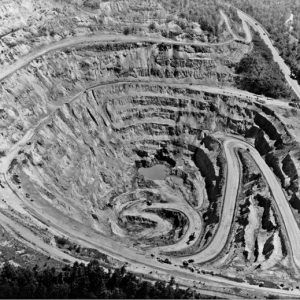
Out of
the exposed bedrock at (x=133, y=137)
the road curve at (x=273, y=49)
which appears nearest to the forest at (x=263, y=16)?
the road curve at (x=273, y=49)

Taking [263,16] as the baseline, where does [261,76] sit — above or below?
below

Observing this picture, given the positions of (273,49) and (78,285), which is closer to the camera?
(78,285)

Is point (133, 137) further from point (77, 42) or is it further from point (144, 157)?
point (77, 42)

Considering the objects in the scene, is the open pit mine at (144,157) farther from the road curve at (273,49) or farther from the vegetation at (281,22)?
the vegetation at (281,22)

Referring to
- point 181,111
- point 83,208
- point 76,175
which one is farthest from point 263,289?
point 181,111

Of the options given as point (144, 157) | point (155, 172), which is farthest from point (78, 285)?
point (144, 157)
